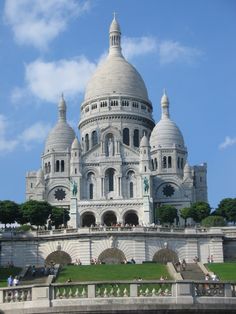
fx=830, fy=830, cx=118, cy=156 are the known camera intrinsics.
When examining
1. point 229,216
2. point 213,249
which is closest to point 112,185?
point 229,216

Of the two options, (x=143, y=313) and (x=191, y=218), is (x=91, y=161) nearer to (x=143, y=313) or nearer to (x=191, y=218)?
(x=191, y=218)

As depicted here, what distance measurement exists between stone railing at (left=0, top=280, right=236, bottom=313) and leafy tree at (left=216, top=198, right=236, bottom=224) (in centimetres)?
7651

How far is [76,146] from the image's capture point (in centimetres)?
11788

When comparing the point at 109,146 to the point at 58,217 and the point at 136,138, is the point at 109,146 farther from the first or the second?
the point at 58,217

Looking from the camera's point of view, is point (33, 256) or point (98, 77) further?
point (98, 77)

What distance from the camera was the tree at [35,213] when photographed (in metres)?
94.8

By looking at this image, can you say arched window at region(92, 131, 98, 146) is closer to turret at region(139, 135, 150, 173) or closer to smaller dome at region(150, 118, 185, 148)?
smaller dome at region(150, 118, 185, 148)

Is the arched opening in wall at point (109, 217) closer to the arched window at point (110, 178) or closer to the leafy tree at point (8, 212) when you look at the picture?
the arched window at point (110, 178)

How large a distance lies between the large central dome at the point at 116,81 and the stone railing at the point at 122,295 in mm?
107391

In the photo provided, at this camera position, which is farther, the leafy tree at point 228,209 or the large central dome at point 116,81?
the large central dome at point 116,81

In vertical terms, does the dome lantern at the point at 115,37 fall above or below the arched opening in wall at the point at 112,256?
above

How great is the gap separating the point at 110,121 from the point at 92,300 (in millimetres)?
105624

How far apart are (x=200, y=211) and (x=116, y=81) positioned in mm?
36647

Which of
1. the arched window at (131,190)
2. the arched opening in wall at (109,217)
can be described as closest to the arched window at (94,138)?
the arched window at (131,190)
